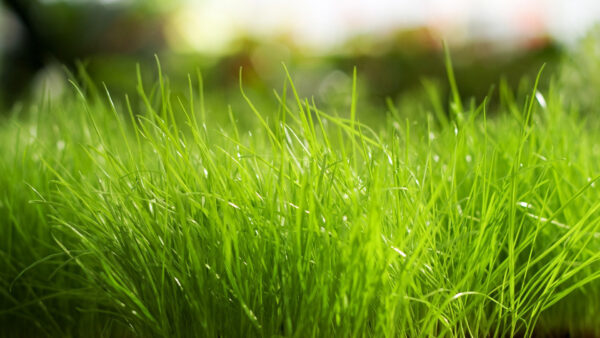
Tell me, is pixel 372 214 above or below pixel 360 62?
below

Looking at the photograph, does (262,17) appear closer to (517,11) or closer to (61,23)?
(61,23)

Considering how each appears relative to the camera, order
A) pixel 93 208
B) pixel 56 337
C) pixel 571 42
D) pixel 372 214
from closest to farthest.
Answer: pixel 372 214, pixel 93 208, pixel 56 337, pixel 571 42

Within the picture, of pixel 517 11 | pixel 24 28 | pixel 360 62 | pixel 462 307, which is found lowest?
pixel 462 307

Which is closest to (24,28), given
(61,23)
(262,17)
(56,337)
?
(61,23)

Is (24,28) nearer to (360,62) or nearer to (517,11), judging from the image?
(360,62)

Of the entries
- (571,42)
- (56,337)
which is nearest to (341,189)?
(56,337)

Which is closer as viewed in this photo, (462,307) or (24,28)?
(462,307)

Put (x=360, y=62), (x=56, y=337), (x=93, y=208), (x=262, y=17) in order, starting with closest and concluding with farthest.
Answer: (x=93, y=208), (x=56, y=337), (x=360, y=62), (x=262, y=17)

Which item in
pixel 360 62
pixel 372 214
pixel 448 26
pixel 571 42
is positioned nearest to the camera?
pixel 372 214

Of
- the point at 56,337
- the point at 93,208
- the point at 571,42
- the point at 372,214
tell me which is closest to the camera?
the point at 372,214
